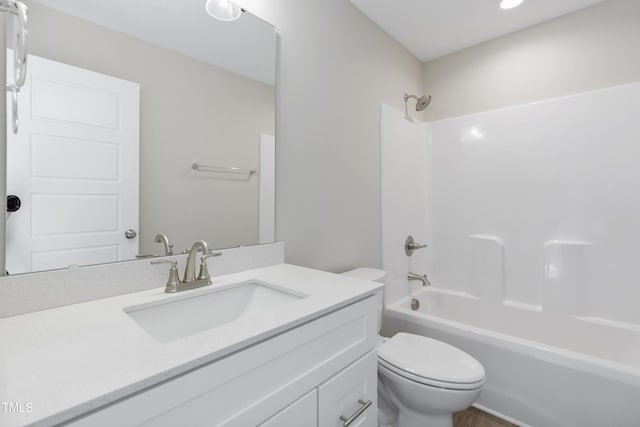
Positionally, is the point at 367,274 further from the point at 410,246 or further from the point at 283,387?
the point at 283,387

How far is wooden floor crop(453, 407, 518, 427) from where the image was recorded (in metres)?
1.61

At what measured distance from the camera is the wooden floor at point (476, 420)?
1.61 metres

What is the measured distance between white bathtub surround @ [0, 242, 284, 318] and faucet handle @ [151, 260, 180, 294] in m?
0.06

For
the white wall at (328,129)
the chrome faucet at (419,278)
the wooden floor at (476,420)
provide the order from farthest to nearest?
the chrome faucet at (419,278) → the wooden floor at (476,420) → the white wall at (328,129)

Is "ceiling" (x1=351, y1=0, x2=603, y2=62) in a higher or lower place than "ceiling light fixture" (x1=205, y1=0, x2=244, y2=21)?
higher

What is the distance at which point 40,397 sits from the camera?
435 mm

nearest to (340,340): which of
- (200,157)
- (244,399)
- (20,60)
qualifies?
(244,399)

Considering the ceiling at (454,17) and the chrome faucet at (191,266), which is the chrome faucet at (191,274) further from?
the ceiling at (454,17)

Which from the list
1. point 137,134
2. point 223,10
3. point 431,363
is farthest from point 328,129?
point 431,363

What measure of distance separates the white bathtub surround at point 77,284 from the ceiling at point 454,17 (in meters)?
1.94

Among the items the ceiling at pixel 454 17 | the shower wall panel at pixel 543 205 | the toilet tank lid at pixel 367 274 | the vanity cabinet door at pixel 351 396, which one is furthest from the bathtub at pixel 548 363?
the ceiling at pixel 454 17

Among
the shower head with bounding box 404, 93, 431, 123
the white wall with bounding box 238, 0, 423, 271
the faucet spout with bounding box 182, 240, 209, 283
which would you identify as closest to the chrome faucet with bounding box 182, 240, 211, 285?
the faucet spout with bounding box 182, 240, 209, 283

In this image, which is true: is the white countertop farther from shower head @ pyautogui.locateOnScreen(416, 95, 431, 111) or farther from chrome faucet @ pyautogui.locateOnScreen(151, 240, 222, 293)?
shower head @ pyautogui.locateOnScreen(416, 95, 431, 111)

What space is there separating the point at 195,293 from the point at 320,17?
158cm
